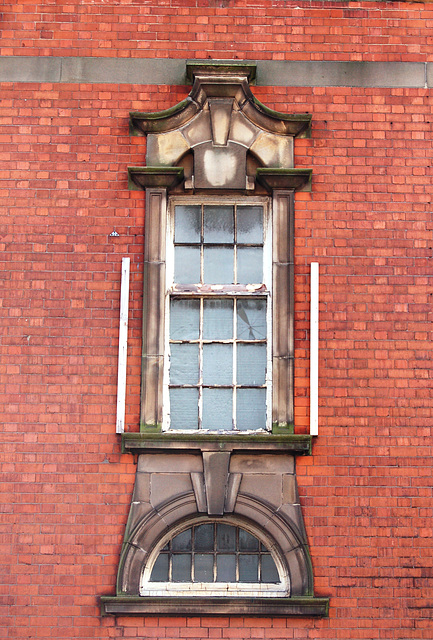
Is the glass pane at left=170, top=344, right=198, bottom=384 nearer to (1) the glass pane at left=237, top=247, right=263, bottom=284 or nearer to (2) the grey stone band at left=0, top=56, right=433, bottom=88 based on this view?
(1) the glass pane at left=237, top=247, right=263, bottom=284

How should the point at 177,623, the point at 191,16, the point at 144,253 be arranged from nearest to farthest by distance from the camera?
the point at 177,623
the point at 144,253
the point at 191,16

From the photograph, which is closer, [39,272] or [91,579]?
[91,579]

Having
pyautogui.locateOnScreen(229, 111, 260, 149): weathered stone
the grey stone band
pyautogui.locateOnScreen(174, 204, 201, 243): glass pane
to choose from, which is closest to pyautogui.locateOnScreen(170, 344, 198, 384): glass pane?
pyautogui.locateOnScreen(174, 204, 201, 243): glass pane

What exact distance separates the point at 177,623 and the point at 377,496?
1931mm

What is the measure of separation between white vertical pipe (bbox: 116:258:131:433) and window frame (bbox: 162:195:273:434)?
350 millimetres

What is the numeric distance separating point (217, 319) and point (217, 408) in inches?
31.0

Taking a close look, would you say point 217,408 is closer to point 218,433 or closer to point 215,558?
point 218,433

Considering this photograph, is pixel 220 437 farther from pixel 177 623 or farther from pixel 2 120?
pixel 2 120

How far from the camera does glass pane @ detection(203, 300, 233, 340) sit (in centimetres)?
707

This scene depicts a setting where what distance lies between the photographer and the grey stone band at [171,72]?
741 centimetres

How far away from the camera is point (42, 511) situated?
21.8 feet

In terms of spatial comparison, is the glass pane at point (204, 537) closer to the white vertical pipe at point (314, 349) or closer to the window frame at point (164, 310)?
the window frame at point (164, 310)

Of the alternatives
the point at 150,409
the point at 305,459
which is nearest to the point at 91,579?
the point at 150,409

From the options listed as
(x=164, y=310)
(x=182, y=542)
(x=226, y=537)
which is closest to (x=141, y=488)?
(x=182, y=542)
